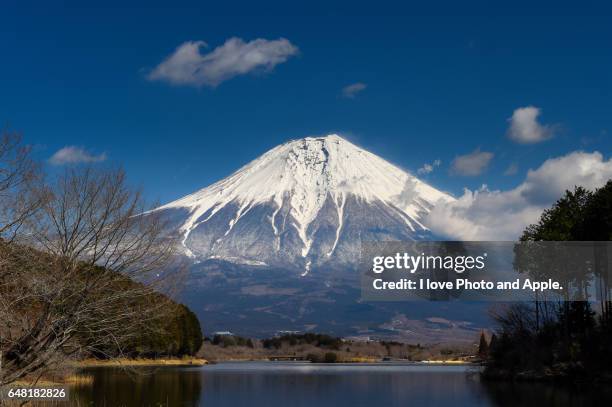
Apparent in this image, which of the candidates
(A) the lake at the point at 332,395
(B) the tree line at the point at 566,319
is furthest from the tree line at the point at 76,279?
(B) the tree line at the point at 566,319

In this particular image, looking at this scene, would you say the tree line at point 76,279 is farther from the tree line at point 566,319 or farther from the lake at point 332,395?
the tree line at point 566,319

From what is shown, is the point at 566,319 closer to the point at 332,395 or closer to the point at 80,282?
the point at 332,395

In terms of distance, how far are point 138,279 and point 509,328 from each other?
3852 centimetres

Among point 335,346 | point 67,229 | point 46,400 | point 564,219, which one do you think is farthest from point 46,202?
point 335,346

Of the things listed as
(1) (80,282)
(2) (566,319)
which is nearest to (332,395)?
(2) (566,319)

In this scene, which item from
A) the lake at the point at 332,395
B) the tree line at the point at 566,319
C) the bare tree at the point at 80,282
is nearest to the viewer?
the bare tree at the point at 80,282

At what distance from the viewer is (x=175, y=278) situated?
1894 cm

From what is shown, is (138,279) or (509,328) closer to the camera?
(138,279)

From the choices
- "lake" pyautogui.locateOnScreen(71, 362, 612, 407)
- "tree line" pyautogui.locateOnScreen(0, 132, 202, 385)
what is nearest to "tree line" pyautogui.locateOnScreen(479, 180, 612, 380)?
"lake" pyautogui.locateOnScreen(71, 362, 612, 407)

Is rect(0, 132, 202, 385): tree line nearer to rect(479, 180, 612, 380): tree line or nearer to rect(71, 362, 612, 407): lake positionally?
rect(71, 362, 612, 407): lake

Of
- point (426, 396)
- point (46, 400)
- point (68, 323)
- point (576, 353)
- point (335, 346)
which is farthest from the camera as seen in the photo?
point (335, 346)

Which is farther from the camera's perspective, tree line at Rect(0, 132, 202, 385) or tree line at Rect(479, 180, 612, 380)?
tree line at Rect(479, 180, 612, 380)

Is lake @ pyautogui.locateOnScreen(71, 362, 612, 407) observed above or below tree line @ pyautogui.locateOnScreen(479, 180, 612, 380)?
below

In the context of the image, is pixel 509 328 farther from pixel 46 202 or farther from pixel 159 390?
pixel 46 202
